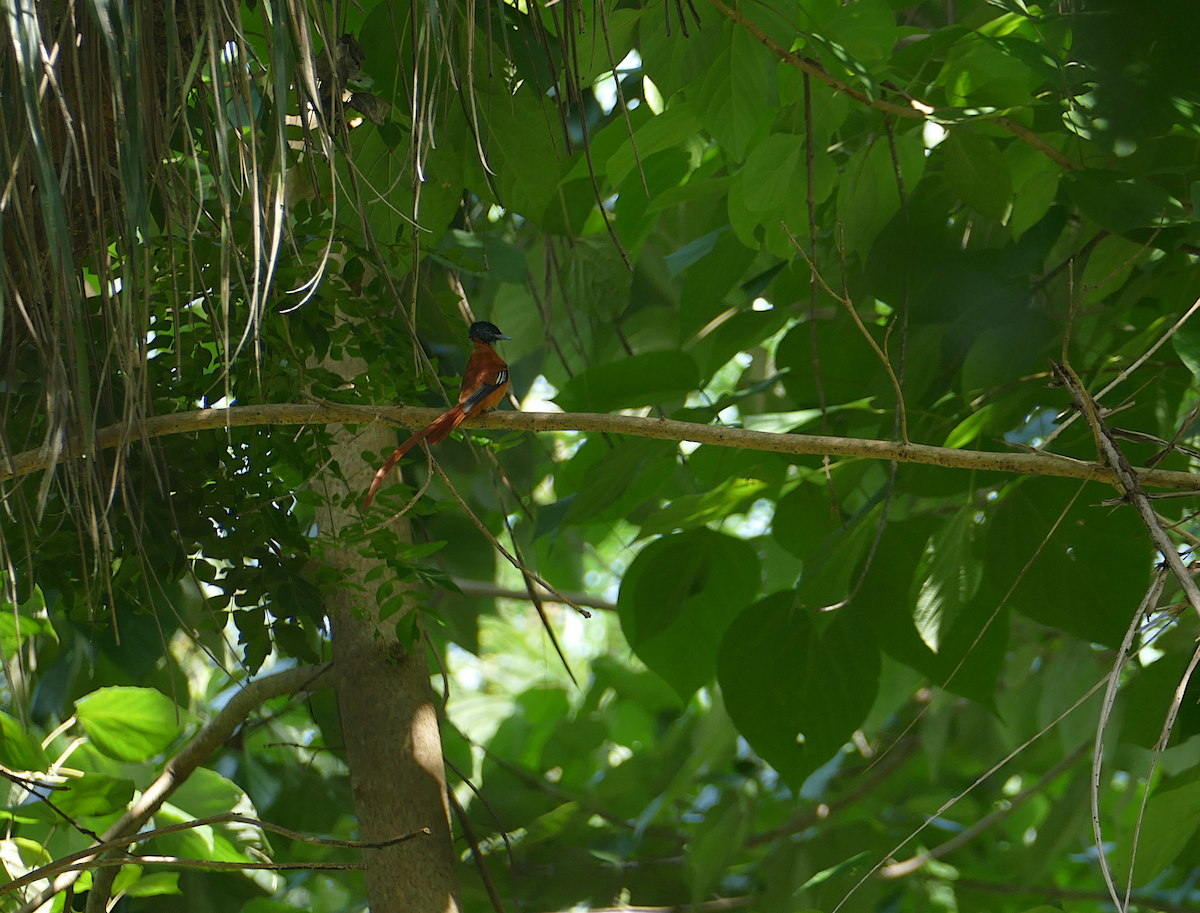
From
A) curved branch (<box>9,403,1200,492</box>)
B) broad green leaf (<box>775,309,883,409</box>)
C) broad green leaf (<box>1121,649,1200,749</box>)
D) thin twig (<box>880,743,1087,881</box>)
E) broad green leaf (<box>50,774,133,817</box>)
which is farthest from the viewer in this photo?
thin twig (<box>880,743,1087,881</box>)

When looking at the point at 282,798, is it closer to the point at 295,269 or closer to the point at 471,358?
the point at 471,358

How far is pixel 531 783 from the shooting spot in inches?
117

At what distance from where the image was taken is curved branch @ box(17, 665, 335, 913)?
1.92 metres

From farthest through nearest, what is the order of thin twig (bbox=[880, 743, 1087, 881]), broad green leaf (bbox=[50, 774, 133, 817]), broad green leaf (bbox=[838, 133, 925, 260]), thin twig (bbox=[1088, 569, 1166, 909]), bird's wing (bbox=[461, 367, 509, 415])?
thin twig (bbox=[880, 743, 1087, 881]) < broad green leaf (bbox=[838, 133, 925, 260]) < broad green leaf (bbox=[50, 774, 133, 817]) < bird's wing (bbox=[461, 367, 509, 415]) < thin twig (bbox=[1088, 569, 1166, 909])

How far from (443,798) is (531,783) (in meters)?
0.96

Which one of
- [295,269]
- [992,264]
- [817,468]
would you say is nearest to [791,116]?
[992,264]

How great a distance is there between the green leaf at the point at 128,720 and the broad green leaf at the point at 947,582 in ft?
5.16

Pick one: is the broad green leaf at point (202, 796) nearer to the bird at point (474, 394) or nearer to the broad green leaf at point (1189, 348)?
the bird at point (474, 394)

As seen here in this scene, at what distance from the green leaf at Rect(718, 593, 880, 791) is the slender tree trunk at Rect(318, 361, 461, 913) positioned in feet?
2.16

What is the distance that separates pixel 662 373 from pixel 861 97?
74 centimetres

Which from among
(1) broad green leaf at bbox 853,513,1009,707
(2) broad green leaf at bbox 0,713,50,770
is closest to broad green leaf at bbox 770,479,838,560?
(1) broad green leaf at bbox 853,513,1009,707

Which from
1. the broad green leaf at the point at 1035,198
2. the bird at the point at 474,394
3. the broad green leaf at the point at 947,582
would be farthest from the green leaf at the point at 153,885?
the broad green leaf at the point at 1035,198

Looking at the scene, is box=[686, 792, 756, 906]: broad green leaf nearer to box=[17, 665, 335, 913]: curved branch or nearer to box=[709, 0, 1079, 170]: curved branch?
box=[17, 665, 335, 913]: curved branch

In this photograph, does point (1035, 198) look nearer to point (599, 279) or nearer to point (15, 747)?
point (599, 279)
